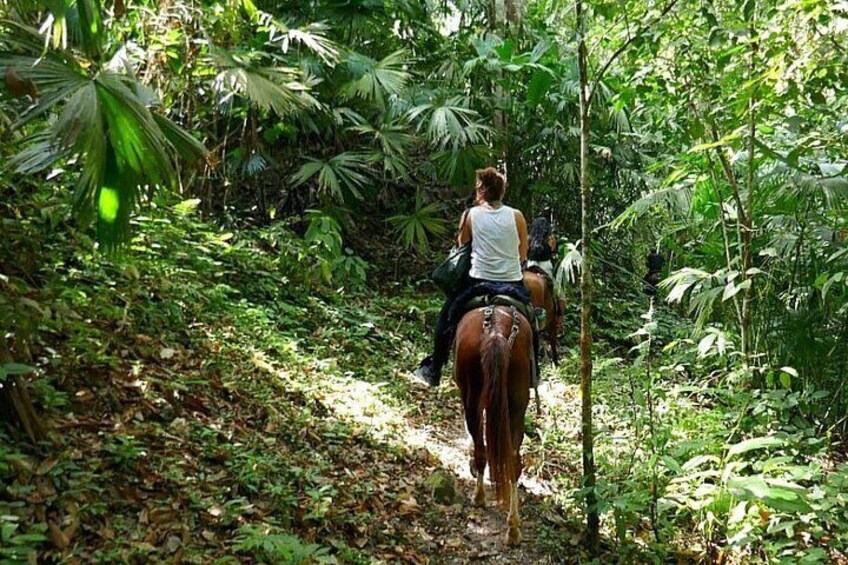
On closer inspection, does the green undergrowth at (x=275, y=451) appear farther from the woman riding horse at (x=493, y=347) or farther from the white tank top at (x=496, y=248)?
the white tank top at (x=496, y=248)

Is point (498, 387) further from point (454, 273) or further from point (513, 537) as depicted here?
point (454, 273)

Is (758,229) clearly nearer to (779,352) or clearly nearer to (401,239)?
(779,352)

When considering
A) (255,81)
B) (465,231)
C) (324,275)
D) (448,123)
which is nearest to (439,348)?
(465,231)

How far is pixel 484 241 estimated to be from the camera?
5.00 metres

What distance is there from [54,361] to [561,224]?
29.9 ft

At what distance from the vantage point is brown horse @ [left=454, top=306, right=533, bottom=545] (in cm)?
392

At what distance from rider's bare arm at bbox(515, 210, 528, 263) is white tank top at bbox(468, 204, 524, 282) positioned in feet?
0.37

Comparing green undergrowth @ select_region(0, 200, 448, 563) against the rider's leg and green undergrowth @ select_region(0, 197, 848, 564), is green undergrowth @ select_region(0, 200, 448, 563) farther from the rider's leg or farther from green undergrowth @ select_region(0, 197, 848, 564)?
the rider's leg

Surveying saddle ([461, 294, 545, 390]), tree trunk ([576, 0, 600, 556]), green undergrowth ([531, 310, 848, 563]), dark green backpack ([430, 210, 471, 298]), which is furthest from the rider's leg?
tree trunk ([576, 0, 600, 556])

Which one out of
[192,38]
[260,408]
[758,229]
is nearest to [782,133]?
[758,229]

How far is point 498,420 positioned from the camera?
153 inches

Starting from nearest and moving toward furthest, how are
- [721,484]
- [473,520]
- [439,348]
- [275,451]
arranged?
[721,484] → [275,451] → [473,520] → [439,348]

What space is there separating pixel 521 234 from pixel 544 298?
226 centimetres

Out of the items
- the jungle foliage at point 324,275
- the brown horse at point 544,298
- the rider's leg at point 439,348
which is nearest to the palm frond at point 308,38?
the jungle foliage at point 324,275
